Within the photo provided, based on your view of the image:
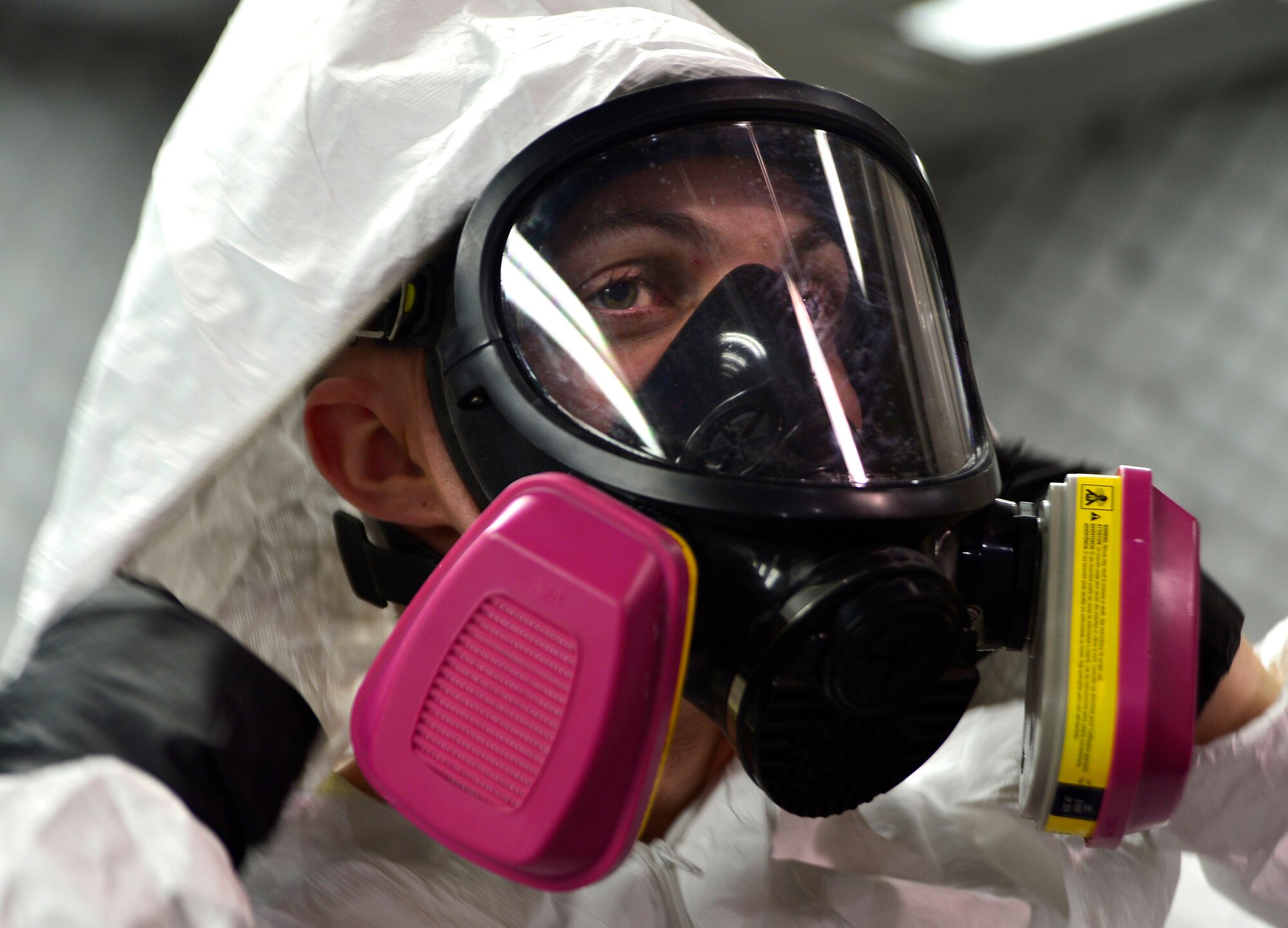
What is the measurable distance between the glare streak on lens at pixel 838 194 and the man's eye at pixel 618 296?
19 cm

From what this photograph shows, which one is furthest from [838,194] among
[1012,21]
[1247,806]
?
[1012,21]

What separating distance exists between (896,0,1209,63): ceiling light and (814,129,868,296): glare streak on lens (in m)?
1.67

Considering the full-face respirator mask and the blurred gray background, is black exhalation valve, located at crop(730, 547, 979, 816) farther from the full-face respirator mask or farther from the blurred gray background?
the blurred gray background

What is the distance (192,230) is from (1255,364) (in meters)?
2.35

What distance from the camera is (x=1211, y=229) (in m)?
2.64

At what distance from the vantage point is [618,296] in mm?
929

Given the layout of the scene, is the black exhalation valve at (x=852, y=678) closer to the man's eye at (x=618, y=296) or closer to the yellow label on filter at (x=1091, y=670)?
the yellow label on filter at (x=1091, y=670)

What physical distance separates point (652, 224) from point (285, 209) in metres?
0.31

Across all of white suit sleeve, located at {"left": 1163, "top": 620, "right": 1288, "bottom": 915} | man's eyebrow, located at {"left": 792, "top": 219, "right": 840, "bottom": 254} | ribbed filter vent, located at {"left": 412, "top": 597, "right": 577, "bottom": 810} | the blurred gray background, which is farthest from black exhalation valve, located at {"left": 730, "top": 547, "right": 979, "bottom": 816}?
the blurred gray background

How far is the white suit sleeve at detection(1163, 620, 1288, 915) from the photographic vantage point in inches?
42.6

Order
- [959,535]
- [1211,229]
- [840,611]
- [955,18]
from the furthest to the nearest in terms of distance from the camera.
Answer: [1211,229] < [955,18] < [959,535] < [840,611]

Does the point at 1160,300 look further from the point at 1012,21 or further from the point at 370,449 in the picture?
the point at 370,449

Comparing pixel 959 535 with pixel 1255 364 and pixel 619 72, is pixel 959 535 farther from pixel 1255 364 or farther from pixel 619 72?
pixel 1255 364

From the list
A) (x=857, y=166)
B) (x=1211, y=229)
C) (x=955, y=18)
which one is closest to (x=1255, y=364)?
(x=1211, y=229)
